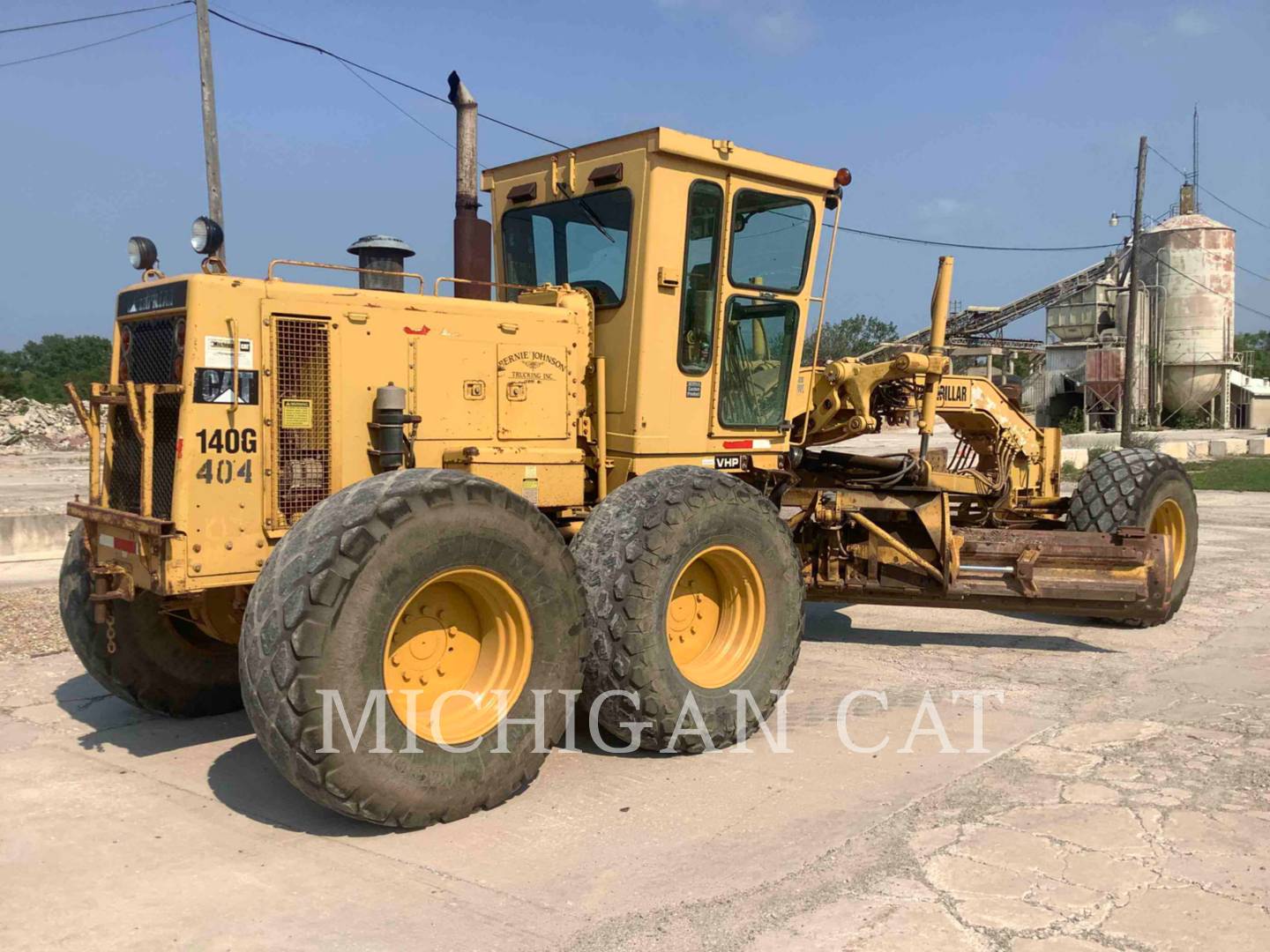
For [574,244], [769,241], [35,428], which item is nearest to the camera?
[574,244]

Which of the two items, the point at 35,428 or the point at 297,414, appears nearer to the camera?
the point at 297,414

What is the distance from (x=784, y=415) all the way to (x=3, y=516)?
31.7 feet

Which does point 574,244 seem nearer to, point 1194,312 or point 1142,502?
point 1142,502

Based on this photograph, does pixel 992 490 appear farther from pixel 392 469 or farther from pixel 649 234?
pixel 392 469

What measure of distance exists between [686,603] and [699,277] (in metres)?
1.86

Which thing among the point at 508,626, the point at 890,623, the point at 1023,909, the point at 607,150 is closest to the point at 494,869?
the point at 508,626

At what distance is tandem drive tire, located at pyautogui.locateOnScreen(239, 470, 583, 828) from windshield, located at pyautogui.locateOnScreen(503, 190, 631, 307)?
6.19 ft

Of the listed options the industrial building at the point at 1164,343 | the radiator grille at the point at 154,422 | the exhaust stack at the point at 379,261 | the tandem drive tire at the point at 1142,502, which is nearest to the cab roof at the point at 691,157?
the exhaust stack at the point at 379,261

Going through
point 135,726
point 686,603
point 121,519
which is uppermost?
point 121,519

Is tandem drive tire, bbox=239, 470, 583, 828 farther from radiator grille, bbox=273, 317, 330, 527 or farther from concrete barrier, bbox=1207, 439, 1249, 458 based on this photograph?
concrete barrier, bbox=1207, 439, 1249, 458

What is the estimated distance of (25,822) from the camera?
4.75m

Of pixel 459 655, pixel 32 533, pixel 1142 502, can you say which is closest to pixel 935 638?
pixel 1142 502

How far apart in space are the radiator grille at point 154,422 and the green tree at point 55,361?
43.4 metres

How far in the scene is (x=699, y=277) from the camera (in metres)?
6.32
